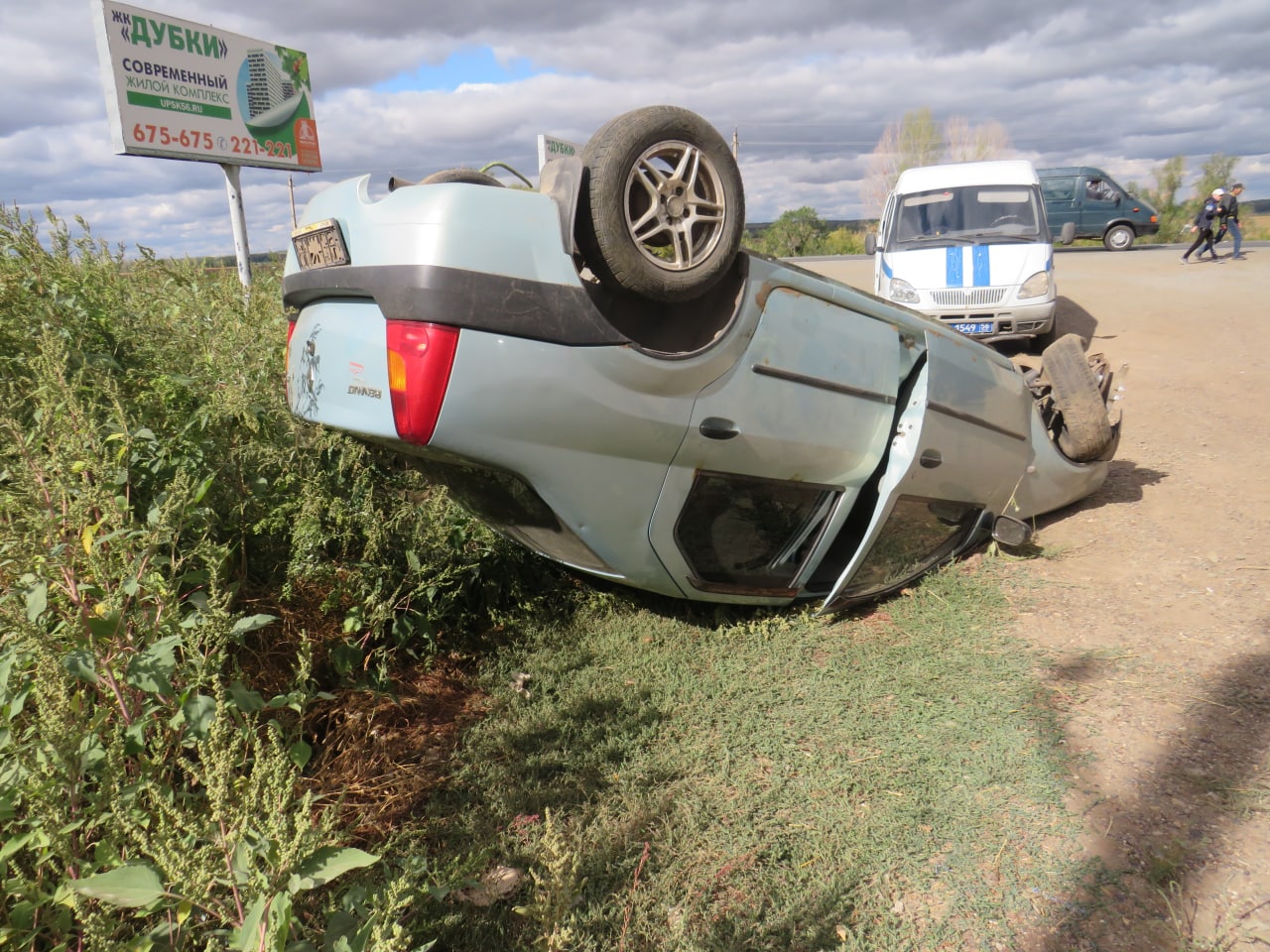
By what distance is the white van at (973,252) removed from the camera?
29.2 feet

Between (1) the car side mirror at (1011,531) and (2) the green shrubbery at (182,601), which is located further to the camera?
(1) the car side mirror at (1011,531)

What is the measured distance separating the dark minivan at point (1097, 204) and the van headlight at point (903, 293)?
15.2 meters

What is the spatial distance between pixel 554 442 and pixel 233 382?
169cm

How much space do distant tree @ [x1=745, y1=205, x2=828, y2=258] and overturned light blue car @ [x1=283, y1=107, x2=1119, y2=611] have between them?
22623mm

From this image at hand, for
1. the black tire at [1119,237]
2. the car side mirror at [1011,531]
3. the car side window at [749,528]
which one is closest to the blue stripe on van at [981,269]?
the car side mirror at [1011,531]

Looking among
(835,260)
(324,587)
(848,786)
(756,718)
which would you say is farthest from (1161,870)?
(835,260)

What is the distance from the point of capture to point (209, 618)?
1998 mm

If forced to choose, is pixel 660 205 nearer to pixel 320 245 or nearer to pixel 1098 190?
pixel 320 245

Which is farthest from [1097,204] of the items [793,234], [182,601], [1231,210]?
[182,601]

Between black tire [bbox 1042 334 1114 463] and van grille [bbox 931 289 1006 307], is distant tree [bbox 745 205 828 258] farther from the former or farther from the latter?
black tire [bbox 1042 334 1114 463]

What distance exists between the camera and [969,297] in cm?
891

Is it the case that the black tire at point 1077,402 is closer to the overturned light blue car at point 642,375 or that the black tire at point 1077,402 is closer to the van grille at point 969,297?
the overturned light blue car at point 642,375

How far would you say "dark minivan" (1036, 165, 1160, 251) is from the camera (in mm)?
20969

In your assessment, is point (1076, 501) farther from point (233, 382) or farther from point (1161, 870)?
point (233, 382)
